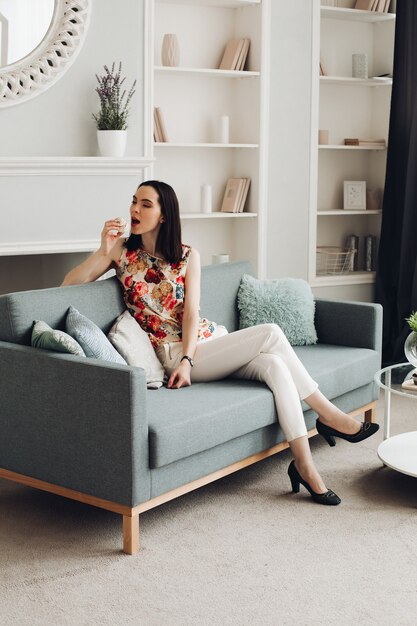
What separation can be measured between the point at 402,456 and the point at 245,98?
2.62 metres

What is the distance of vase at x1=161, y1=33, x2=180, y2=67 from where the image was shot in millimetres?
5102

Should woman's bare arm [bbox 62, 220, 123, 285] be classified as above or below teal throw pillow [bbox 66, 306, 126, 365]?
above

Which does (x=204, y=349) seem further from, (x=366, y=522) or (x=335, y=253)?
(x=335, y=253)

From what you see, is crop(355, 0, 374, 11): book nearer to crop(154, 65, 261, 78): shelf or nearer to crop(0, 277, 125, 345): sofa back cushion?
crop(154, 65, 261, 78): shelf

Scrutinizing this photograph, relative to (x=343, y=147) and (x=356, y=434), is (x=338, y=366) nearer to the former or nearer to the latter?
(x=356, y=434)

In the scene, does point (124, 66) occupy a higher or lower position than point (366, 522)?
higher

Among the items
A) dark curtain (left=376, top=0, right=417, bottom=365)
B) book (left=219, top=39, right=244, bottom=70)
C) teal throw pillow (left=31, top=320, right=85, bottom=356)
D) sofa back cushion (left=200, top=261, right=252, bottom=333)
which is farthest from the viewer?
dark curtain (left=376, top=0, right=417, bottom=365)

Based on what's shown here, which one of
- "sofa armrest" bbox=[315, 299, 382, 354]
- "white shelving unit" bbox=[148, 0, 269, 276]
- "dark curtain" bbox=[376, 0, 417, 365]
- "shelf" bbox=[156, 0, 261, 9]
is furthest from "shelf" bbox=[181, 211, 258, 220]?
"shelf" bbox=[156, 0, 261, 9]

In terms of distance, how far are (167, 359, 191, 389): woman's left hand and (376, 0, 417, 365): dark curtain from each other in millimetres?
→ 2418

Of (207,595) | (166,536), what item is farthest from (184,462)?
(207,595)

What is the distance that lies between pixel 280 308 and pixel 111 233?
98 centimetres

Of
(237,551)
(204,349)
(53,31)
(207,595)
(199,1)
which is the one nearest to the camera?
(207,595)

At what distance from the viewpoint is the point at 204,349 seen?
364cm

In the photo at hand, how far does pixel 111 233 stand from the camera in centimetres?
373
